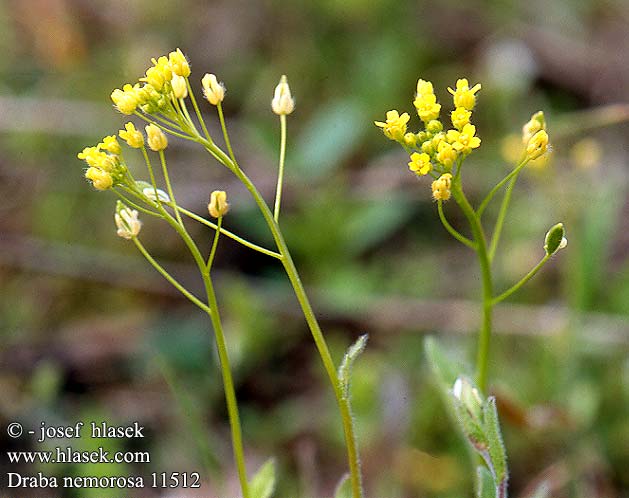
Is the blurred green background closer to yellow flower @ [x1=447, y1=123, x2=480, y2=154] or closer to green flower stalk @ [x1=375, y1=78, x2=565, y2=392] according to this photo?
green flower stalk @ [x1=375, y1=78, x2=565, y2=392]

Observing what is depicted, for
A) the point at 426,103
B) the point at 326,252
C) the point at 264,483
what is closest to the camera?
the point at 426,103

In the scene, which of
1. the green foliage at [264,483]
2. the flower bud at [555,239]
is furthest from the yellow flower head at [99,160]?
the flower bud at [555,239]

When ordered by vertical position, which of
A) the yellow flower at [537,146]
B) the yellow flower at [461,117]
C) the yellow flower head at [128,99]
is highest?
the yellow flower head at [128,99]

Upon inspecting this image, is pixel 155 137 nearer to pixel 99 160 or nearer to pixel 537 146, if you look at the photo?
pixel 99 160

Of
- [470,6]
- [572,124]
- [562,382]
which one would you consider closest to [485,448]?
[562,382]

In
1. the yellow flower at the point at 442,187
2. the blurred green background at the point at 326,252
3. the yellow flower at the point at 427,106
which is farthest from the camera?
the blurred green background at the point at 326,252

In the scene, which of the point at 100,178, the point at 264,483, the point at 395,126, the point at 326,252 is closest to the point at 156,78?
the point at 100,178

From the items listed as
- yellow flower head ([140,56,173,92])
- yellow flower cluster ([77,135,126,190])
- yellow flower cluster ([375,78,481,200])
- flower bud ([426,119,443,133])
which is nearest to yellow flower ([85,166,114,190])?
yellow flower cluster ([77,135,126,190])

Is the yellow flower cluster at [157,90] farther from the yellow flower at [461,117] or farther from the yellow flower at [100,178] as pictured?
the yellow flower at [461,117]
